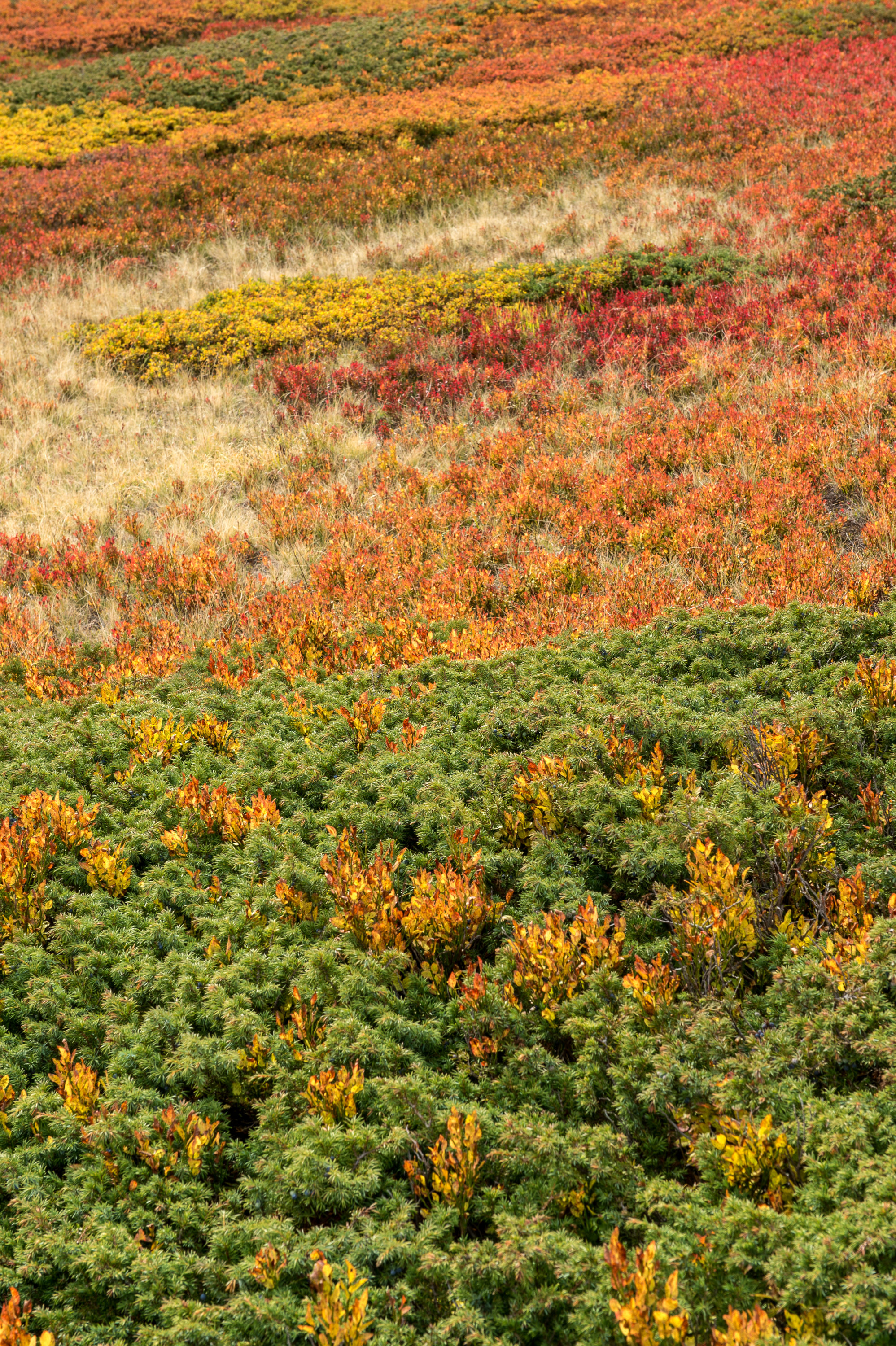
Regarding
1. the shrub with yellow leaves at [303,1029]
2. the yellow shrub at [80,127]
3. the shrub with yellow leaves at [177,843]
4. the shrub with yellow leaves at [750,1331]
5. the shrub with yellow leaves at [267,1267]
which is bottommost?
the shrub with yellow leaves at [267,1267]

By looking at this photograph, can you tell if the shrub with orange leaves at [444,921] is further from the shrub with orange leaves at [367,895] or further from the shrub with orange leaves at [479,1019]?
the shrub with orange leaves at [479,1019]

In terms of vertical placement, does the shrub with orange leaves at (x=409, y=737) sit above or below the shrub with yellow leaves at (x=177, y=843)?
above

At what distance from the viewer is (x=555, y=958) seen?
128 inches

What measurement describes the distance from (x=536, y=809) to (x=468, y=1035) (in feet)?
3.60

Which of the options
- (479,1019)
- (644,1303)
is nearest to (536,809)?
(479,1019)

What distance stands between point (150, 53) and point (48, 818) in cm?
2965

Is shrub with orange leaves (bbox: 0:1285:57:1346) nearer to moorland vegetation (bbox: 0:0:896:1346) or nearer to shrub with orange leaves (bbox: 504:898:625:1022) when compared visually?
moorland vegetation (bbox: 0:0:896:1346)

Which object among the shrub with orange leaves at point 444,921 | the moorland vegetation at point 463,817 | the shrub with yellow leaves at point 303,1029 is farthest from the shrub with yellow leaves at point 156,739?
the shrub with yellow leaves at point 303,1029

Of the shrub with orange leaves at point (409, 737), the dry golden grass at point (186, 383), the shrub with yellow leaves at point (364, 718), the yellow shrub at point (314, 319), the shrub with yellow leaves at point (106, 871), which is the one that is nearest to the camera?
the shrub with yellow leaves at point (106, 871)

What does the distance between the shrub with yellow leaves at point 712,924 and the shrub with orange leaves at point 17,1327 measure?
220 centimetres

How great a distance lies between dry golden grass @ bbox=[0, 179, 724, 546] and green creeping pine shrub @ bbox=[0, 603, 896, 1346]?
3.34m

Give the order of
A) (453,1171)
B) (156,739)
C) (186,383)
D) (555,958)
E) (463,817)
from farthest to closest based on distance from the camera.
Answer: (186,383), (156,739), (463,817), (555,958), (453,1171)

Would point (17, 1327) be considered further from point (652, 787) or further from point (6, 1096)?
point (652, 787)

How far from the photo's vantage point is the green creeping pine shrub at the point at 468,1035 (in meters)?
2.46
